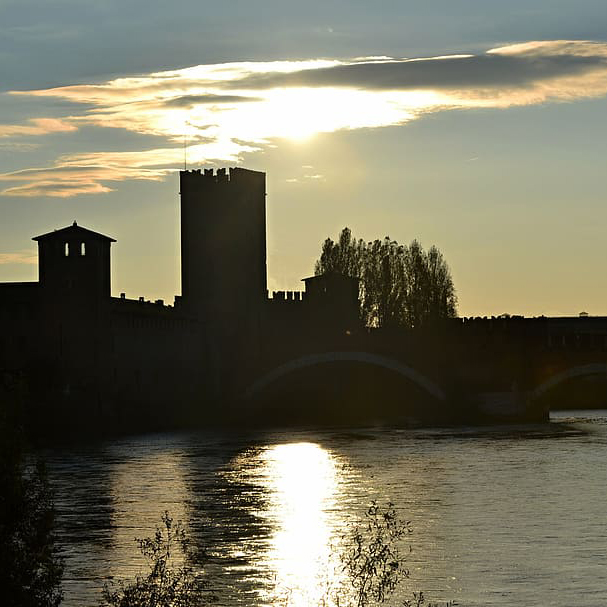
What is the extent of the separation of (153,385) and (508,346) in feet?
41.3

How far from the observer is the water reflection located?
49.6 ft

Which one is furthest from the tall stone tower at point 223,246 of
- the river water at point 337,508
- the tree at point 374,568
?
the tree at point 374,568

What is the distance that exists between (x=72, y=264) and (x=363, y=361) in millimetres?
11705

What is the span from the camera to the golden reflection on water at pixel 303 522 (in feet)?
49.6

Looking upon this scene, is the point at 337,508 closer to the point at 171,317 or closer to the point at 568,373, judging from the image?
the point at 171,317

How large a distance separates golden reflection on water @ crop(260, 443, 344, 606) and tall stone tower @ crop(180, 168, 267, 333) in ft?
Result: 66.3

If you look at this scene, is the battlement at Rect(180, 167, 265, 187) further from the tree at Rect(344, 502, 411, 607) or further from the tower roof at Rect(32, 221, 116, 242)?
the tree at Rect(344, 502, 411, 607)

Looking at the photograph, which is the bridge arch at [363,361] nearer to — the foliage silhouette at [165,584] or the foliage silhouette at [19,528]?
the foliage silhouette at [165,584]

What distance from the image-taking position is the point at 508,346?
48.1m


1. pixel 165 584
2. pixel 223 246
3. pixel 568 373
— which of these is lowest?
pixel 165 584

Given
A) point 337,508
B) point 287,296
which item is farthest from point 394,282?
point 337,508

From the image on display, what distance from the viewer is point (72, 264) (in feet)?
141

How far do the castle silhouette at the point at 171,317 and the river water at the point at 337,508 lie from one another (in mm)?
5221

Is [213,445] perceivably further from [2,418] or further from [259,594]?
[2,418]
